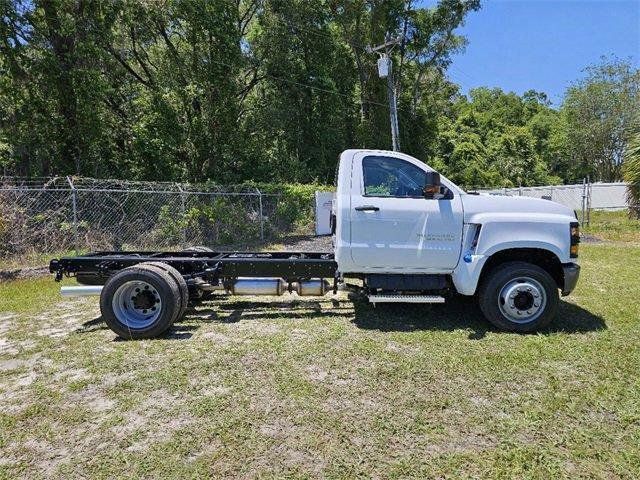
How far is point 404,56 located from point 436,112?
8588 millimetres

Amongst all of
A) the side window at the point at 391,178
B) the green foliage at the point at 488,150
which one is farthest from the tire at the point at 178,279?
the green foliage at the point at 488,150

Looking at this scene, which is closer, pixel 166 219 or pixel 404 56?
pixel 166 219

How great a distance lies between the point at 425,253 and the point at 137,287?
11.3 ft

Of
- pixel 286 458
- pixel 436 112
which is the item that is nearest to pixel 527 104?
pixel 436 112

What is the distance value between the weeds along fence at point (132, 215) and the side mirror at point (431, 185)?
7954mm

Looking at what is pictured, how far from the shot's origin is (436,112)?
36.7 meters

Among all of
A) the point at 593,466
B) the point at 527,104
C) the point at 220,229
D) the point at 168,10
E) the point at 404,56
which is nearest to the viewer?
the point at 593,466

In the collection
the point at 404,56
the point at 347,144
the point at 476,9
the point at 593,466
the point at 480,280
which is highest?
the point at 476,9

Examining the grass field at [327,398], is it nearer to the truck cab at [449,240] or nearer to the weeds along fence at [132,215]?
the truck cab at [449,240]

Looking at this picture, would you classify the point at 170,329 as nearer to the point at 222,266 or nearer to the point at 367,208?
the point at 222,266

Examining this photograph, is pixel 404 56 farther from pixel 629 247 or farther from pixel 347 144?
pixel 629 247

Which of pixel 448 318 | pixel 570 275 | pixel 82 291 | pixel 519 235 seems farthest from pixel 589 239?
pixel 82 291

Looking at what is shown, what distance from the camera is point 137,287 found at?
5184mm

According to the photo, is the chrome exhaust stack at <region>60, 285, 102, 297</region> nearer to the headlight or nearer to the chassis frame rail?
the chassis frame rail
